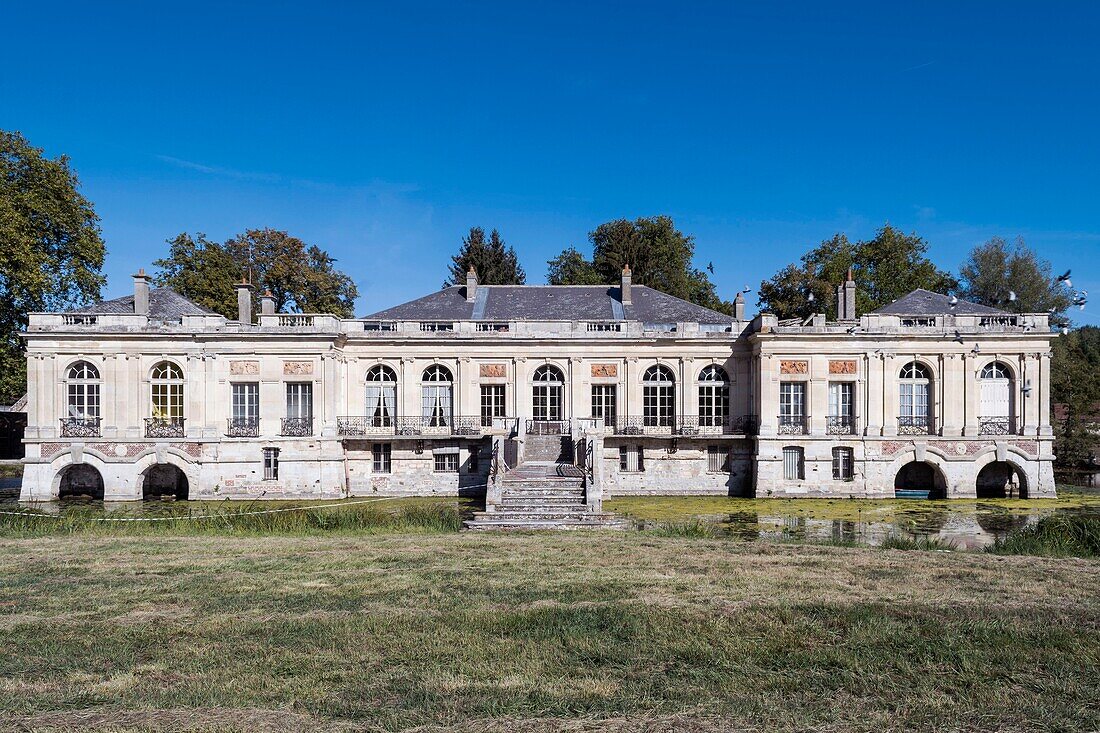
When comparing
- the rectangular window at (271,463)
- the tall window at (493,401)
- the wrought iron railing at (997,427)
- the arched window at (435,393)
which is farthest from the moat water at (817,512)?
the tall window at (493,401)

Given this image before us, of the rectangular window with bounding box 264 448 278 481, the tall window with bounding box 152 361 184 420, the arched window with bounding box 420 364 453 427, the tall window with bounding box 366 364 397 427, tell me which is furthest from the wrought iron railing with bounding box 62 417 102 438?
the arched window with bounding box 420 364 453 427

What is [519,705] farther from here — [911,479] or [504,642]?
[911,479]

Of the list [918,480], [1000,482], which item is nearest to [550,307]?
[918,480]

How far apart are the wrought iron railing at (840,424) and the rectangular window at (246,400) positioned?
65.7 feet

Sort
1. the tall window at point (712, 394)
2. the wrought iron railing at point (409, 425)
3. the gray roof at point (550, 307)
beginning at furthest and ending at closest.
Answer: the gray roof at point (550, 307) < the tall window at point (712, 394) < the wrought iron railing at point (409, 425)

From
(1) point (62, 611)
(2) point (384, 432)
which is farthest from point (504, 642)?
(2) point (384, 432)

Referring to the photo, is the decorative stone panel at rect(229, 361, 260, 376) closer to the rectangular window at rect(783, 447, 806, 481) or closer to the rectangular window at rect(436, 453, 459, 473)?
the rectangular window at rect(436, 453, 459, 473)

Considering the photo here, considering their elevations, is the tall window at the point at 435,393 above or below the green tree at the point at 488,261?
below

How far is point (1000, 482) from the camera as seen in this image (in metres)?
28.8

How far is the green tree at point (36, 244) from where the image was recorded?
92.7 feet

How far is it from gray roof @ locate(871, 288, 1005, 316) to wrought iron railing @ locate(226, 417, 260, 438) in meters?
22.6

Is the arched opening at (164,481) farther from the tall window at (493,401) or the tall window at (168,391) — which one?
the tall window at (493,401)

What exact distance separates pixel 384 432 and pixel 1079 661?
23.7 m

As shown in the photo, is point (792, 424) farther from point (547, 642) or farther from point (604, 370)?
point (547, 642)
